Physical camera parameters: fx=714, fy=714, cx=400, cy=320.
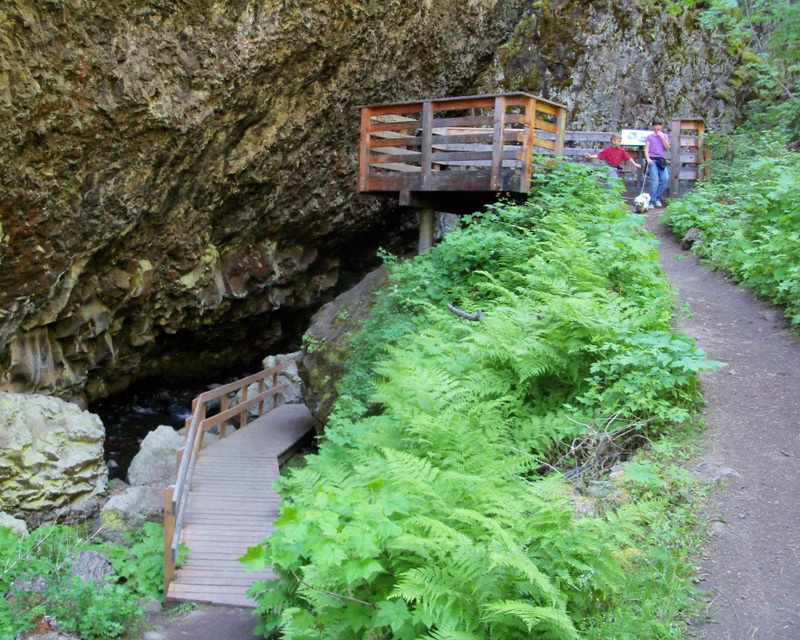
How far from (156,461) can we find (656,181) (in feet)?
38.4

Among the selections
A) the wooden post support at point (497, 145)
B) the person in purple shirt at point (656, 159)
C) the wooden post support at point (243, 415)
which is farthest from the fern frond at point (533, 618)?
the person in purple shirt at point (656, 159)

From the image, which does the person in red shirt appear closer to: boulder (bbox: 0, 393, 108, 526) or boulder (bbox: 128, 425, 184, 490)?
boulder (bbox: 128, 425, 184, 490)

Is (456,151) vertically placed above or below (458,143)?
below

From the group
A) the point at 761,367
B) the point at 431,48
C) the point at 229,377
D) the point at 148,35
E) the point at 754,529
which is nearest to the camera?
the point at 754,529

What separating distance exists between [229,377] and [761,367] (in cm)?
1642

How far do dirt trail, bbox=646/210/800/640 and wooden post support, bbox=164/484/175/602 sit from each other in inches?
262

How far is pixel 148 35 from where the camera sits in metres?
11.4

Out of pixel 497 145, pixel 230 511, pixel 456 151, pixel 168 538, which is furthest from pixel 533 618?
pixel 456 151

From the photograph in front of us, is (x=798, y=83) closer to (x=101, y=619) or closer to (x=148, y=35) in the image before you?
(x=148, y=35)

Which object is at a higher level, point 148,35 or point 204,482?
point 148,35

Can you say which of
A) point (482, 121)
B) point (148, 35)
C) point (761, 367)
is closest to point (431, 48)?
point (482, 121)

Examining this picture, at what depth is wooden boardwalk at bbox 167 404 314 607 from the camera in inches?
363

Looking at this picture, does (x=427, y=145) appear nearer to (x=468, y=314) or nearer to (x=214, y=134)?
(x=214, y=134)

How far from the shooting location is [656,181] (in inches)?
599
